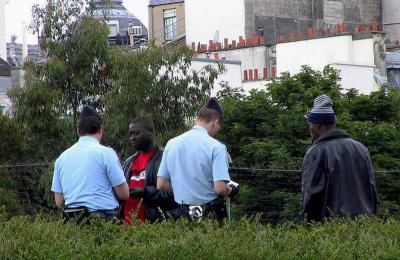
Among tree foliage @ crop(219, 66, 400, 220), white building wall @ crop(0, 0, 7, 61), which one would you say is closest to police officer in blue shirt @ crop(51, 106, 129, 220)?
tree foliage @ crop(219, 66, 400, 220)

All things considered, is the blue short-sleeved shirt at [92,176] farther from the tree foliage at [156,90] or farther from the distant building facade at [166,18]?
the distant building facade at [166,18]

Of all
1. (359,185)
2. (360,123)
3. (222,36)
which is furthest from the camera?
(222,36)

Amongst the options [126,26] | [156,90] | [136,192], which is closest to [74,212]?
[136,192]

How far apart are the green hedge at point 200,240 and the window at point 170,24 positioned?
44.2 meters

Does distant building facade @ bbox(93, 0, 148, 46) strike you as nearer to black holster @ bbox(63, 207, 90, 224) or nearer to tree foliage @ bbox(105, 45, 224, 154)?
tree foliage @ bbox(105, 45, 224, 154)

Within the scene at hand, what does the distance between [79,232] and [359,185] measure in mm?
2290

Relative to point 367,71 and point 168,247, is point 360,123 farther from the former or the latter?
point 367,71

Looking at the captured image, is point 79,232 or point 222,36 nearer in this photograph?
point 79,232

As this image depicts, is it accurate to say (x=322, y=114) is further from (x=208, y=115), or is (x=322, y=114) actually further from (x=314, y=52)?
(x=314, y=52)

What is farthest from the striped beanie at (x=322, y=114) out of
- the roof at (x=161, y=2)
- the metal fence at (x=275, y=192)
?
the roof at (x=161, y=2)

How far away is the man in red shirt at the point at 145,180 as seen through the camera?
352 inches

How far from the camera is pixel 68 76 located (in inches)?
775

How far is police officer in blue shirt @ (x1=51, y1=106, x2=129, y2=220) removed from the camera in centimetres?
880

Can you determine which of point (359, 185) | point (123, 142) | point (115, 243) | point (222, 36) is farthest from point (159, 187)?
point (222, 36)
